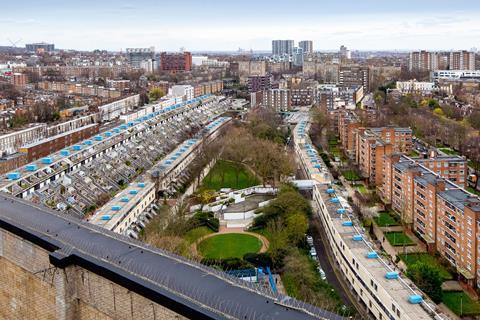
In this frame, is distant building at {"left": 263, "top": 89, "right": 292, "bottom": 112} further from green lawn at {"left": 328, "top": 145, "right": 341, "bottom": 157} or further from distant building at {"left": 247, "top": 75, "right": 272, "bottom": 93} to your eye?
green lawn at {"left": 328, "top": 145, "right": 341, "bottom": 157}

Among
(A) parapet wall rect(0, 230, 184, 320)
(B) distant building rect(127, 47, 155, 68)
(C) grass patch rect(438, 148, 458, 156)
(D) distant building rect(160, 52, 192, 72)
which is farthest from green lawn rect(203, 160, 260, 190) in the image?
(B) distant building rect(127, 47, 155, 68)

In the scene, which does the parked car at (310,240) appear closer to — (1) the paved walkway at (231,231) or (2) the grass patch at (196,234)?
(1) the paved walkway at (231,231)

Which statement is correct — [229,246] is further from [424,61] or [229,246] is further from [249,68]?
[424,61]

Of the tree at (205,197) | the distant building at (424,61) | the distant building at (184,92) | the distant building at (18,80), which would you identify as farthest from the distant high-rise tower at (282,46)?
the tree at (205,197)

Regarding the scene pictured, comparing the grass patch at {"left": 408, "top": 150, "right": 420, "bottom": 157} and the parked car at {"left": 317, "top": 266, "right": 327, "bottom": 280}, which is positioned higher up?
the grass patch at {"left": 408, "top": 150, "right": 420, "bottom": 157}

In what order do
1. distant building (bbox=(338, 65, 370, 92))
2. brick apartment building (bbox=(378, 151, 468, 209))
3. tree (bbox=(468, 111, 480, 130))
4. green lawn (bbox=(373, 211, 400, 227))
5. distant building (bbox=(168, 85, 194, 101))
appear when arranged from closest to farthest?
green lawn (bbox=(373, 211, 400, 227)) < brick apartment building (bbox=(378, 151, 468, 209)) < tree (bbox=(468, 111, 480, 130)) < distant building (bbox=(168, 85, 194, 101)) < distant building (bbox=(338, 65, 370, 92))

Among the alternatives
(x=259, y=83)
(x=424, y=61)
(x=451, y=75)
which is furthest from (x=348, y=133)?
(x=424, y=61)

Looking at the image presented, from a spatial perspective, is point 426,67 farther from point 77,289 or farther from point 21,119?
point 77,289

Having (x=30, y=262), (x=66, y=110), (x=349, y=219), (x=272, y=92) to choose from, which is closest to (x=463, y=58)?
(x=272, y=92)
